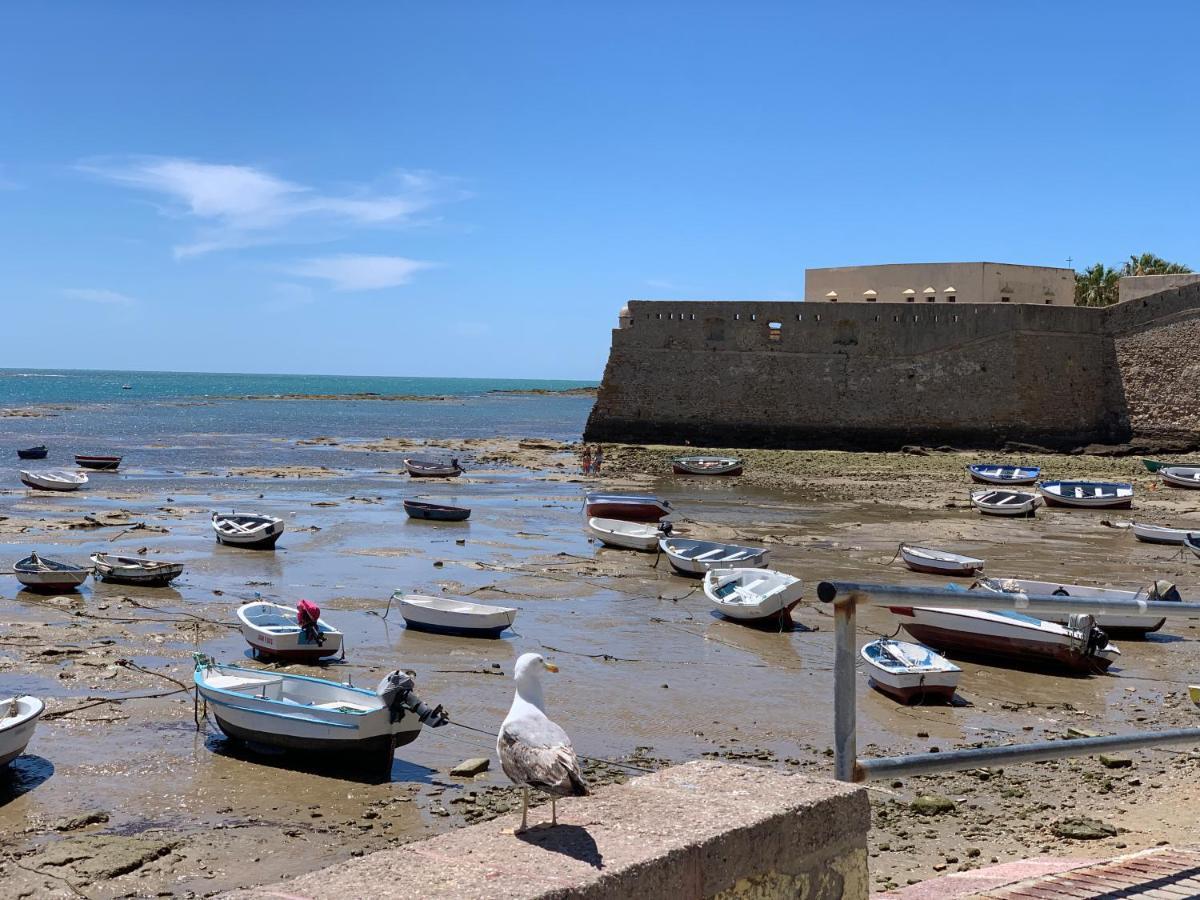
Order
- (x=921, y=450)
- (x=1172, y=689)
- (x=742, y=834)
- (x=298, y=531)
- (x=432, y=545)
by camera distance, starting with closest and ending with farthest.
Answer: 1. (x=742, y=834)
2. (x=1172, y=689)
3. (x=432, y=545)
4. (x=298, y=531)
5. (x=921, y=450)

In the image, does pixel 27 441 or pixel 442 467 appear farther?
pixel 27 441

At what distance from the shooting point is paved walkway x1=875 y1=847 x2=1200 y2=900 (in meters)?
3.56

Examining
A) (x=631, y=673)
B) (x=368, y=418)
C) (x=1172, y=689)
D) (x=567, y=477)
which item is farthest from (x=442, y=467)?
(x=368, y=418)

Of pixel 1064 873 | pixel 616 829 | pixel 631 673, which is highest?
pixel 616 829

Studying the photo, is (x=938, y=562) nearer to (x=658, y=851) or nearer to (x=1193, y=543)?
(x=1193, y=543)

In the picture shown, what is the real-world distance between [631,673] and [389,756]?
157 inches

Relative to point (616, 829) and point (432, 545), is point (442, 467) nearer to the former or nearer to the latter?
point (432, 545)

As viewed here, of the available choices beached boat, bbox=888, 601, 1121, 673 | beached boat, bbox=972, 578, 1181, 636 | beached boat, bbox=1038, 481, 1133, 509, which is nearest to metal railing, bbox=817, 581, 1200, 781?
beached boat, bbox=888, 601, 1121, 673

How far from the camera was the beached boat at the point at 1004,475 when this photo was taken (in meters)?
31.3

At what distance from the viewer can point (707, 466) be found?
115 ft

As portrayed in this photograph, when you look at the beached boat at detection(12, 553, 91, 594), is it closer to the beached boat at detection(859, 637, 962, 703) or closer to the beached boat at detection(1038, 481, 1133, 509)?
the beached boat at detection(859, 637, 962, 703)

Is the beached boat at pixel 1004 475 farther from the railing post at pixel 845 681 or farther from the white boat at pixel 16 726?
the railing post at pixel 845 681

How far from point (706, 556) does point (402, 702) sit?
10.3 metres

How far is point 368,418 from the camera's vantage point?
7750cm
